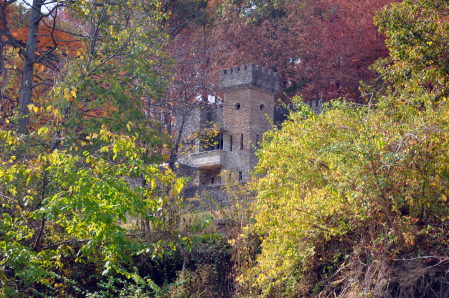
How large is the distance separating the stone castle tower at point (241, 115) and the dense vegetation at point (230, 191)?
1271 cm

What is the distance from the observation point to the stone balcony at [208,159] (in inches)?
1377

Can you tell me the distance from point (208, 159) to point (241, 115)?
3.39 meters

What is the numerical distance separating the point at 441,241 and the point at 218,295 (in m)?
6.25

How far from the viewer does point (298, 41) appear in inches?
1438

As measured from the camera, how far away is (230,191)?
18.1 m

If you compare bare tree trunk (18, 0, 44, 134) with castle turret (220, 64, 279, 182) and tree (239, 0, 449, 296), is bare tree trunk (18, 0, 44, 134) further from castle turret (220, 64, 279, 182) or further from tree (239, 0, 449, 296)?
castle turret (220, 64, 279, 182)

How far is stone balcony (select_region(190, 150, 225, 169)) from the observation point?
3497 cm

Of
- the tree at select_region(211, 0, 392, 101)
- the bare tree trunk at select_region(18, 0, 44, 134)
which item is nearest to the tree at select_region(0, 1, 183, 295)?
the bare tree trunk at select_region(18, 0, 44, 134)

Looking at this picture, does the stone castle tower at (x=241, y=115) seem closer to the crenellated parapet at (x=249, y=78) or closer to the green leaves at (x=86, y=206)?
the crenellated parapet at (x=249, y=78)

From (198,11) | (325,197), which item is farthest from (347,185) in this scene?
(198,11)

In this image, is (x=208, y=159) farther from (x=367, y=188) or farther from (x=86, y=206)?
(x=86, y=206)

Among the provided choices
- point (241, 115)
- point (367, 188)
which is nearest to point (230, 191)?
point (367, 188)

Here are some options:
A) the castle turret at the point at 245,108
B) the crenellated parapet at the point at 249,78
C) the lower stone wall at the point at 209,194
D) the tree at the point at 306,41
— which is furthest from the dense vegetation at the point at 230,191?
the tree at the point at 306,41

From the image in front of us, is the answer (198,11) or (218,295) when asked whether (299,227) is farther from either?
(198,11)
